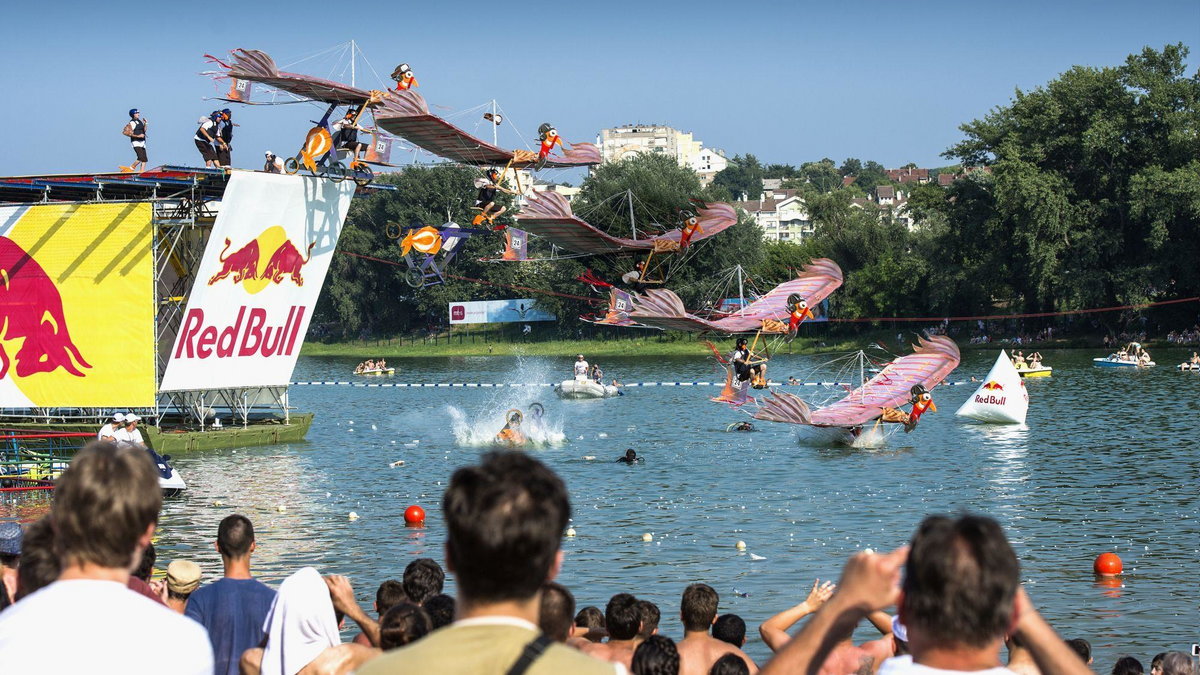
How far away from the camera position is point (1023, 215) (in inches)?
2886

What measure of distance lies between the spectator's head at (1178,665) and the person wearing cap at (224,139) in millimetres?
27291

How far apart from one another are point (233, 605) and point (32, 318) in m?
26.4

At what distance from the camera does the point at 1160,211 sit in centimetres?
7000

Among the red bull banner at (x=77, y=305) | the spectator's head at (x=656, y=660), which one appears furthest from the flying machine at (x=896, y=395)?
the spectator's head at (x=656, y=660)

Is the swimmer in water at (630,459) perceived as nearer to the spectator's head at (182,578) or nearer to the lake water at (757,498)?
the lake water at (757,498)

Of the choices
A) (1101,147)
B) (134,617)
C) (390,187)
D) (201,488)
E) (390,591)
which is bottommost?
(201,488)

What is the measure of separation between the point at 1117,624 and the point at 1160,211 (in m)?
60.8

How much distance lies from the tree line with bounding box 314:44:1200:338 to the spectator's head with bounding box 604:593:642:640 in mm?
54402

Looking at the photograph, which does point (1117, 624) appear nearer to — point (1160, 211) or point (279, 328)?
point (279, 328)

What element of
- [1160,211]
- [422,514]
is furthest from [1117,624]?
[1160,211]

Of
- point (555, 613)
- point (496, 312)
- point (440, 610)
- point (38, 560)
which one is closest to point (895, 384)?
point (440, 610)

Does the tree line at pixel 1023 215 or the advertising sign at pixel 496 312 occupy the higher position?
the tree line at pixel 1023 215

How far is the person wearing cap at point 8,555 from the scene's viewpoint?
6.24 meters

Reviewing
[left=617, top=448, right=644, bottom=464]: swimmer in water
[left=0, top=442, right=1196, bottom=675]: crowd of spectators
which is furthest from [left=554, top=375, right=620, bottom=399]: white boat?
[left=0, top=442, right=1196, bottom=675]: crowd of spectators
